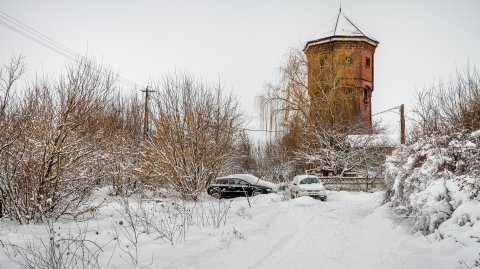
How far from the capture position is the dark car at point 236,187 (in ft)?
62.7

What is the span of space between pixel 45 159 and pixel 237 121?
1373 cm

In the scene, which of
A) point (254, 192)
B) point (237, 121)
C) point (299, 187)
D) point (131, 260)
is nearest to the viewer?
point (131, 260)

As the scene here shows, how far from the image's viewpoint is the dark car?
19125 mm

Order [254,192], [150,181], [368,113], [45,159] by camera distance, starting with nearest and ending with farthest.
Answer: [45,159]
[150,181]
[254,192]
[368,113]

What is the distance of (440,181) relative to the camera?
6.53 m

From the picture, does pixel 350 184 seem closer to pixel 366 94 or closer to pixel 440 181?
pixel 366 94

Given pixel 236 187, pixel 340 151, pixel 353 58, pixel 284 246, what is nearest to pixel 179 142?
pixel 236 187

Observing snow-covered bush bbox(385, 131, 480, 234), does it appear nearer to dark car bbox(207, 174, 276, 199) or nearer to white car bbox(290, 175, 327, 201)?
white car bbox(290, 175, 327, 201)

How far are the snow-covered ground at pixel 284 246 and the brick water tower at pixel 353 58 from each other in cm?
1789

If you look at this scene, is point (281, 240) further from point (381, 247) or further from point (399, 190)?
point (399, 190)

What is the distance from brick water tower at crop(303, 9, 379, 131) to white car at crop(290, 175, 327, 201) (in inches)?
344

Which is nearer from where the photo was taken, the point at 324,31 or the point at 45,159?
the point at 45,159

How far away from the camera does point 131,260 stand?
18.3 ft

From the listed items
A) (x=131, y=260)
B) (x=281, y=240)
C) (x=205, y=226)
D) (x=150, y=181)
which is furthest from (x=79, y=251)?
(x=150, y=181)
